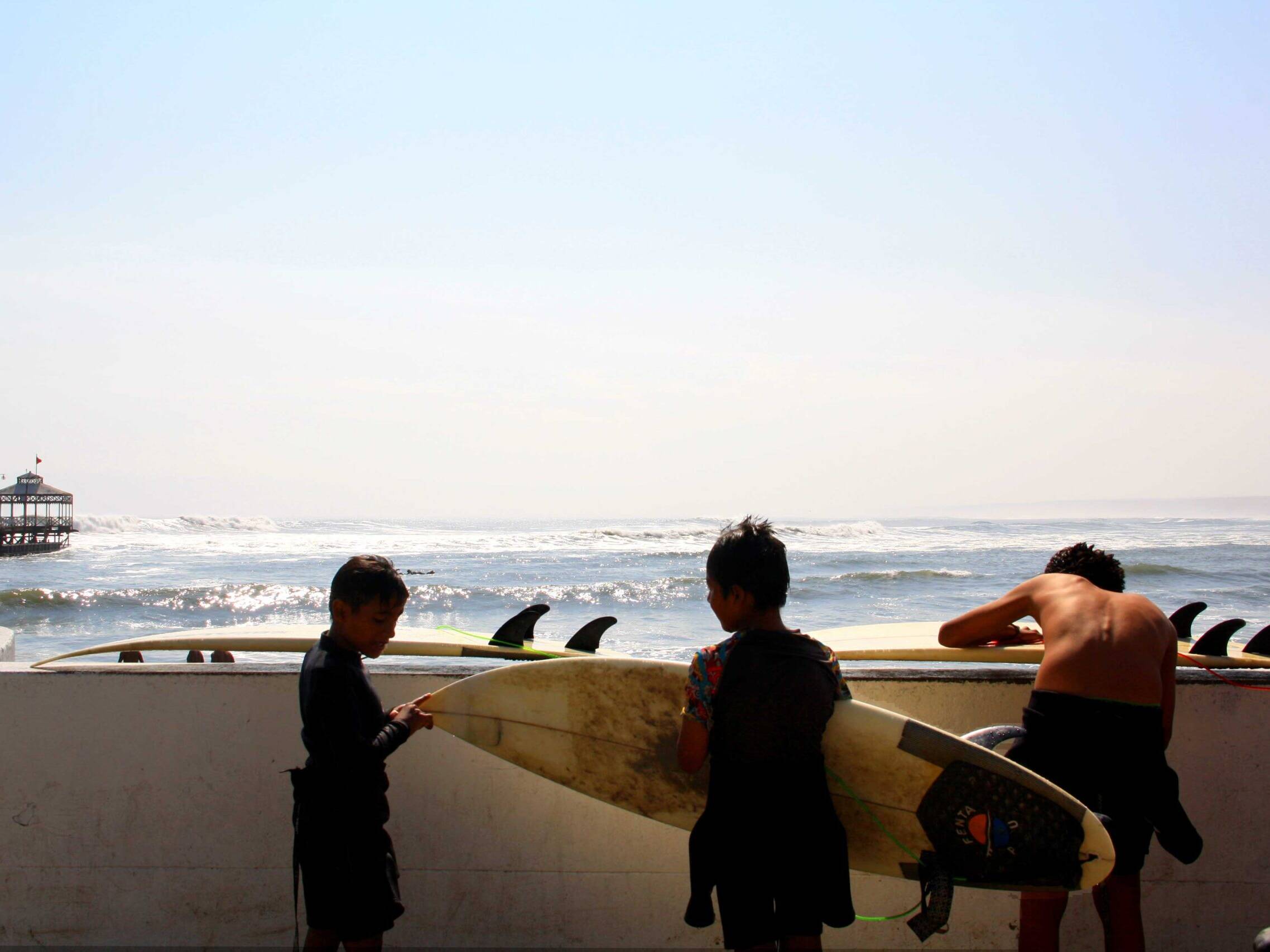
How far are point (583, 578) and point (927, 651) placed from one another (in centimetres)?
1987

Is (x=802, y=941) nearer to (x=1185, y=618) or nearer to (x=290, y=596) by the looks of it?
(x=1185, y=618)

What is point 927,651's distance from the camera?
3.09 meters

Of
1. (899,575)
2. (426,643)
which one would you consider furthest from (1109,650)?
(899,575)

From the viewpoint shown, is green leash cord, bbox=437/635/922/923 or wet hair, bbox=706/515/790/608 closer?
wet hair, bbox=706/515/790/608

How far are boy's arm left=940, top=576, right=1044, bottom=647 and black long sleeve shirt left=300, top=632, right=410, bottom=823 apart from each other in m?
1.51

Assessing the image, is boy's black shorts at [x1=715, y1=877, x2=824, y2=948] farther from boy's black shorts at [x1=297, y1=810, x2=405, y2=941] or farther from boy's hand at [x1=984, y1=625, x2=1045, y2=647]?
boy's hand at [x1=984, y1=625, x2=1045, y2=647]

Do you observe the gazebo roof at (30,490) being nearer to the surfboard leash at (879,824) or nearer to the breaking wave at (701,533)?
the breaking wave at (701,533)

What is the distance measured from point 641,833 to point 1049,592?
3.98ft

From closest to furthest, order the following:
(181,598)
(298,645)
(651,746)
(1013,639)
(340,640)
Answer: (340,640), (651,746), (1013,639), (298,645), (181,598)

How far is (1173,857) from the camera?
2.53 meters

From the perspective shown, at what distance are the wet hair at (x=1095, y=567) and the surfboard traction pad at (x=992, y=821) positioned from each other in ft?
2.33

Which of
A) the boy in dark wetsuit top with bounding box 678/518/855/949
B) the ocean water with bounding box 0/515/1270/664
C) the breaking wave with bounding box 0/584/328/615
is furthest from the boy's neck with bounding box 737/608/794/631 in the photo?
the breaking wave with bounding box 0/584/328/615

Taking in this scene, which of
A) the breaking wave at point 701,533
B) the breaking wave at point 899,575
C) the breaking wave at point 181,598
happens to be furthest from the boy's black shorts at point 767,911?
the breaking wave at point 701,533

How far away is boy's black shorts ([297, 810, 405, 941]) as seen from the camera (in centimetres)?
202
